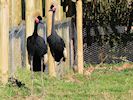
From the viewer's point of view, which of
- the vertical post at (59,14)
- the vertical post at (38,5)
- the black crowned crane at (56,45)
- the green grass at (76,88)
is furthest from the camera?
the vertical post at (59,14)

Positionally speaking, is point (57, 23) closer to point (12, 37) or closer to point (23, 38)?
point (23, 38)

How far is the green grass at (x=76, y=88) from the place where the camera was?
750 centimetres

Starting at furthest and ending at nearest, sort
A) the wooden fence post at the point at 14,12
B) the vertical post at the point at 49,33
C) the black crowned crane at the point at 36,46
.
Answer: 1. the vertical post at the point at 49,33
2. the wooden fence post at the point at 14,12
3. the black crowned crane at the point at 36,46

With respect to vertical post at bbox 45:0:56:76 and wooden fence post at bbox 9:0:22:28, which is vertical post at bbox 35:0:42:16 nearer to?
vertical post at bbox 45:0:56:76

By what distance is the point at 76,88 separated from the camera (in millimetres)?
8703

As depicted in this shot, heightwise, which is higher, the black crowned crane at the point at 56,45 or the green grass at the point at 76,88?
the black crowned crane at the point at 56,45

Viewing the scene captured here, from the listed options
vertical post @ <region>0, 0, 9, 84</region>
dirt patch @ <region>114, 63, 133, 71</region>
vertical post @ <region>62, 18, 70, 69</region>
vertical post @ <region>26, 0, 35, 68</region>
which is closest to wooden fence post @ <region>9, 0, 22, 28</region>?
vertical post @ <region>26, 0, 35, 68</region>

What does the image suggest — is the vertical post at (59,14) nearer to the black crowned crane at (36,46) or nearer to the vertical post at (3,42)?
the black crowned crane at (36,46)

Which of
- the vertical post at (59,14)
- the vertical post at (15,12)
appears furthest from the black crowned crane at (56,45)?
the vertical post at (59,14)

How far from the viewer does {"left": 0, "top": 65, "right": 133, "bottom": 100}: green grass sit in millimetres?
7500

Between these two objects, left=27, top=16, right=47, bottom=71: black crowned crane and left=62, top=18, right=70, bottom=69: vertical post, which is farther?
left=62, top=18, right=70, bottom=69: vertical post

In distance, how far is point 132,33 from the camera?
49.7ft

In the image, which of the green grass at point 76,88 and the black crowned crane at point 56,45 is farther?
the black crowned crane at point 56,45

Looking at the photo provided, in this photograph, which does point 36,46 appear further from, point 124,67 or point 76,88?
point 124,67
